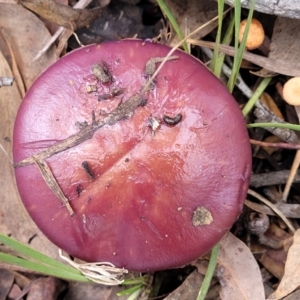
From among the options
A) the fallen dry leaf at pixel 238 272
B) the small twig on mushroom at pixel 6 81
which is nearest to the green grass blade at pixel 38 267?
the fallen dry leaf at pixel 238 272

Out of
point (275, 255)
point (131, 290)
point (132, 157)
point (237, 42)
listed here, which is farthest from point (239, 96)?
point (131, 290)

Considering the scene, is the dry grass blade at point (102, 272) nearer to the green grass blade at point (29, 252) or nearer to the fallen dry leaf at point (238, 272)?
the green grass blade at point (29, 252)

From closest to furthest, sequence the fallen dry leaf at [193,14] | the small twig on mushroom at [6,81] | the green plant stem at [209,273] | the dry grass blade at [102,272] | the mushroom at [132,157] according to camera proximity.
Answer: the mushroom at [132,157], the dry grass blade at [102,272], the green plant stem at [209,273], the small twig on mushroom at [6,81], the fallen dry leaf at [193,14]

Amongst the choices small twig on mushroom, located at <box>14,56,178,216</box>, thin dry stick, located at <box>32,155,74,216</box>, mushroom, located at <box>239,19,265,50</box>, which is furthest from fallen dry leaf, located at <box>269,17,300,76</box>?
thin dry stick, located at <box>32,155,74,216</box>

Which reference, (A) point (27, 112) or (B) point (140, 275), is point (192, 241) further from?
(A) point (27, 112)

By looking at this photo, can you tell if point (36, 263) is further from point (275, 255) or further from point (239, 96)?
point (239, 96)

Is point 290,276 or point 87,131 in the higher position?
point 87,131
